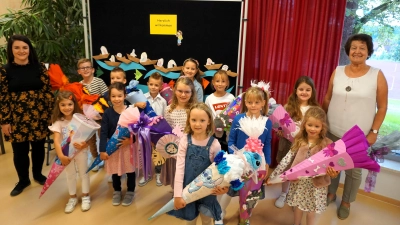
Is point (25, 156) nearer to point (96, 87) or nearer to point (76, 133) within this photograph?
point (76, 133)

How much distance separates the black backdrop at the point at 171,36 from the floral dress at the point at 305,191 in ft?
4.11

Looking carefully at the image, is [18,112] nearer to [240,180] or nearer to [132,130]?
[132,130]

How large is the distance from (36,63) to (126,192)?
1410 millimetres

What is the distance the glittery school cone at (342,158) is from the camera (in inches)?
74.9

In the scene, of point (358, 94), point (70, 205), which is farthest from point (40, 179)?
point (358, 94)

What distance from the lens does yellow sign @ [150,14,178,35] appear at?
325 cm

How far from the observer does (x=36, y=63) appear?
8.90 ft

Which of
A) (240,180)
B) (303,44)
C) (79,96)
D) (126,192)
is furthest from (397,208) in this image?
(79,96)

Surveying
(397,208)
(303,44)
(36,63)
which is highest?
(303,44)

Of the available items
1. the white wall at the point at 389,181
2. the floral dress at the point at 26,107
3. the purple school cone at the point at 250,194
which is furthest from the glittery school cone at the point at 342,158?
the floral dress at the point at 26,107

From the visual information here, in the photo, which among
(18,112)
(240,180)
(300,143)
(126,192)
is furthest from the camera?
(126,192)

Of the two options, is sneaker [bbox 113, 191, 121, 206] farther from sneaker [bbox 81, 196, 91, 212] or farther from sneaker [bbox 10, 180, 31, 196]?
sneaker [bbox 10, 180, 31, 196]

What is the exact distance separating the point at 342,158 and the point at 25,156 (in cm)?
270

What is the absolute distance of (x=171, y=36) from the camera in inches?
129
